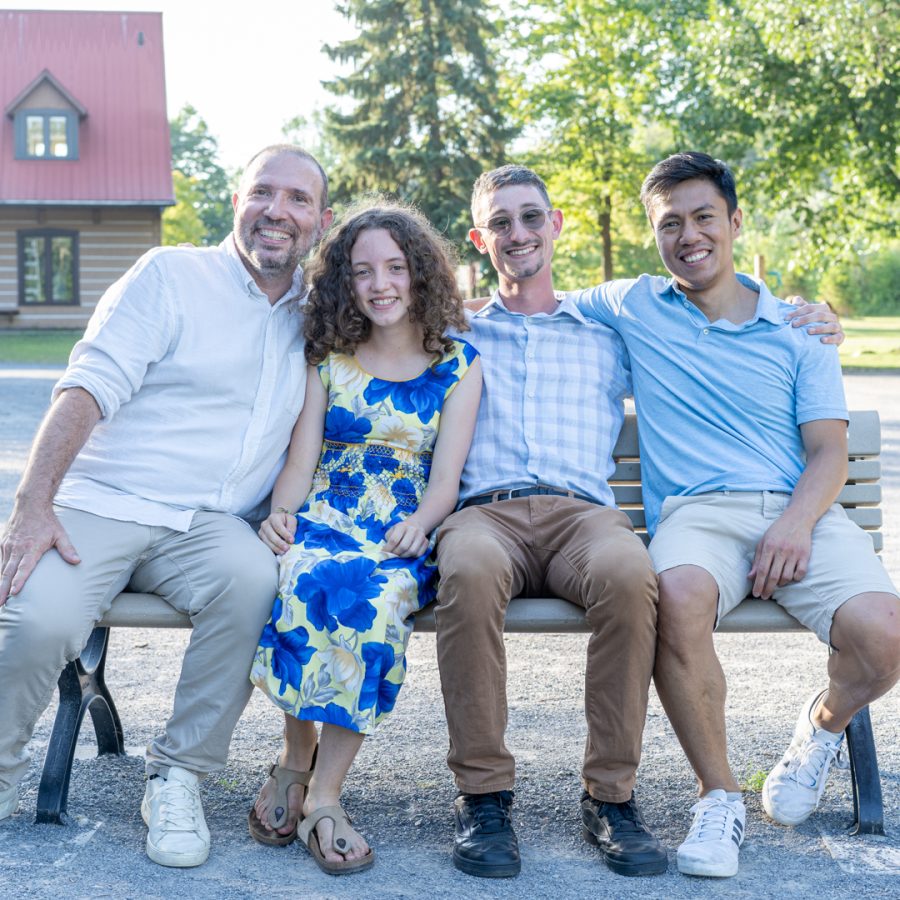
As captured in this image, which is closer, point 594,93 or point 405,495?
point 405,495

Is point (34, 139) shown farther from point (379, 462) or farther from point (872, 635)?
point (872, 635)

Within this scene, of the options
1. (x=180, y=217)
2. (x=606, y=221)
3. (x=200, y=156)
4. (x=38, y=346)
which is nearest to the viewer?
(x=38, y=346)

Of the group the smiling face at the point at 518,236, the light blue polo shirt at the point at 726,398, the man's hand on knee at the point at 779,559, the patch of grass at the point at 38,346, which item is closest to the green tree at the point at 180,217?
the patch of grass at the point at 38,346

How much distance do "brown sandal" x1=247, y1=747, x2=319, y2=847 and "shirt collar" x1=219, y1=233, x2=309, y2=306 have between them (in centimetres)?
150

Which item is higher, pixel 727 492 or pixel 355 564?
pixel 727 492

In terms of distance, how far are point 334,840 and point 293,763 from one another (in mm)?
305

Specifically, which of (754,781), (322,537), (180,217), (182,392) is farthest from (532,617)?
(180,217)

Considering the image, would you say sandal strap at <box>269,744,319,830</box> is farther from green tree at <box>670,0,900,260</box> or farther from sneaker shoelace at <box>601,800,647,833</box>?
green tree at <box>670,0,900,260</box>

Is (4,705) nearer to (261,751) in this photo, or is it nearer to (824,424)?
(261,751)

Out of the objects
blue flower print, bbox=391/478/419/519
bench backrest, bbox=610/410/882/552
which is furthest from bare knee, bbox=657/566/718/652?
blue flower print, bbox=391/478/419/519

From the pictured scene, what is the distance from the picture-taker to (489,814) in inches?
135

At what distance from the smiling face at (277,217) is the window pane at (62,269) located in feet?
101

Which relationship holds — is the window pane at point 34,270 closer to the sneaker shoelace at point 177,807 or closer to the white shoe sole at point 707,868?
the sneaker shoelace at point 177,807

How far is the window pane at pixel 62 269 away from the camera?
33.6 m
